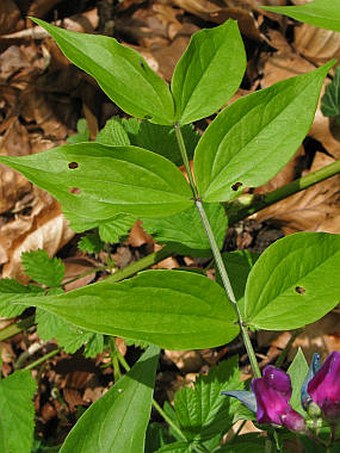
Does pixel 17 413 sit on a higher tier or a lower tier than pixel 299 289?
lower

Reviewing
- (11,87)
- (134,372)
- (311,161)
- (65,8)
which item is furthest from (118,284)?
(65,8)

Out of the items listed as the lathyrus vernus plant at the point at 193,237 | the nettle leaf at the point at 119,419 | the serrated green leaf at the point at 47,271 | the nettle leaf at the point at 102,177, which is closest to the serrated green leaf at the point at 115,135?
the lathyrus vernus plant at the point at 193,237

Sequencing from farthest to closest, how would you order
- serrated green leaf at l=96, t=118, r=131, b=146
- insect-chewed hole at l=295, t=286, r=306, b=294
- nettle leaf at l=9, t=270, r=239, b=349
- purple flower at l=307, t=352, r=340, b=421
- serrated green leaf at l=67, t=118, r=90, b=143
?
serrated green leaf at l=67, t=118, r=90, b=143
serrated green leaf at l=96, t=118, r=131, b=146
insect-chewed hole at l=295, t=286, r=306, b=294
nettle leaf at l=9, t=270, r=239, b=349
purple flower at l=307, t=352, r=340, b=421

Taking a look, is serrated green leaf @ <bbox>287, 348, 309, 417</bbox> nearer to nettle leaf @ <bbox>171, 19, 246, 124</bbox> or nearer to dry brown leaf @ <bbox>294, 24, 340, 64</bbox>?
nettle leaf @ <bbox>171, 19, 246, 124</bbox>

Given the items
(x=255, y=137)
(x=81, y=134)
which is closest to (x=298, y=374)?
(x=255, y=137)

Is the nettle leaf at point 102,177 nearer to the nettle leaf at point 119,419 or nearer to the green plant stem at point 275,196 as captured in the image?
the nettle leaf at point 119,419

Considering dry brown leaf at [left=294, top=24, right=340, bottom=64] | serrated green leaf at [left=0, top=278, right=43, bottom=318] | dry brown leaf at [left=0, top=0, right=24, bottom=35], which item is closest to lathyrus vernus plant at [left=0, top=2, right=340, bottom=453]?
serrated green leaf at [left=0, top=278, right=43, bottom=318]

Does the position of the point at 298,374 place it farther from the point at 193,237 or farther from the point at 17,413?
the point at 17,413
